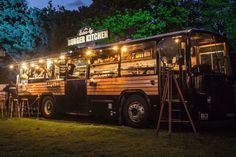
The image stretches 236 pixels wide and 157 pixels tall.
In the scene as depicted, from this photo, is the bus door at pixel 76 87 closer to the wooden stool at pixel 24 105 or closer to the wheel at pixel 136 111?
the wheel at pixel 136 111

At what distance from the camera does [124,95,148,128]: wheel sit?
11336mm

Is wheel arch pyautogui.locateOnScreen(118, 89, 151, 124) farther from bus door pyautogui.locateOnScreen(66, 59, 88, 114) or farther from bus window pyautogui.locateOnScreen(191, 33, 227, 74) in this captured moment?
bus window pyautogui.locateOnScreen(191, 33, 227, 74)

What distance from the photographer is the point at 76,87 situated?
14.2 m

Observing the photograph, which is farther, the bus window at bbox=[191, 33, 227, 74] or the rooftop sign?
the rooftop sign

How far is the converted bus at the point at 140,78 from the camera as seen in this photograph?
406 inches

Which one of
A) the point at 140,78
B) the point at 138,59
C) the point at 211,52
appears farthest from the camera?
the point at 138,59

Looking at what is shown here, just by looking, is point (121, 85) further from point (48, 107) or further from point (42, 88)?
point (42, 88)

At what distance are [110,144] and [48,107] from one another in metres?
8.68

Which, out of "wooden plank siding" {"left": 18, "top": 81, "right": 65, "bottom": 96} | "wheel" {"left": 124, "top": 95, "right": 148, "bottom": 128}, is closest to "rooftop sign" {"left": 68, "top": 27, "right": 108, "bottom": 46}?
"wooden plank siding" {"left": 18, "top": 81, "right": 65, "bottom": 96}

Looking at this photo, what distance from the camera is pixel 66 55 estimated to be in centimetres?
1512

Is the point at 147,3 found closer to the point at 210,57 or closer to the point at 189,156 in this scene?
the point at 210,57

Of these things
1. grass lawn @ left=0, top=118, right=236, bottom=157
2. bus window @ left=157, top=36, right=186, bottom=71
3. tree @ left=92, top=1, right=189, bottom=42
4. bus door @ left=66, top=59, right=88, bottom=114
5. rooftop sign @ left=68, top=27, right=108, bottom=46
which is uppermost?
tree @ left=92, top=1, right=189, bottom=42

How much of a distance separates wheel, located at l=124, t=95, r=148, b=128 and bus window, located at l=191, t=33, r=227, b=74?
238 cm

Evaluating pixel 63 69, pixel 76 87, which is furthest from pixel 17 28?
pixel 76 87
